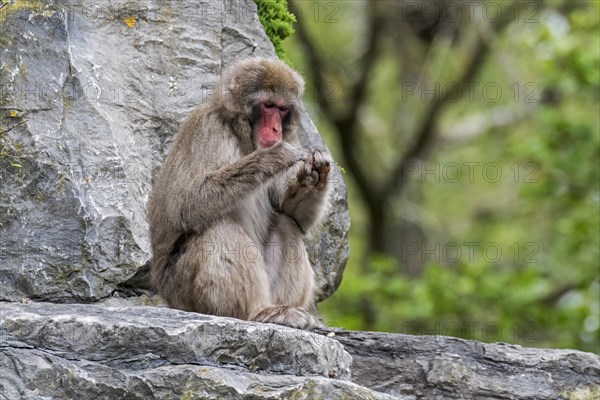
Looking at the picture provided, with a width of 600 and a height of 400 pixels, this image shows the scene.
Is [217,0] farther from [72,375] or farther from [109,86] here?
[72,375]

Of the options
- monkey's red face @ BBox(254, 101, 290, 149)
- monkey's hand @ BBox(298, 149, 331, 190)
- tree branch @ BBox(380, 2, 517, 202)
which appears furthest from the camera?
tree branch @ BBox(380, 2, 517, 202)

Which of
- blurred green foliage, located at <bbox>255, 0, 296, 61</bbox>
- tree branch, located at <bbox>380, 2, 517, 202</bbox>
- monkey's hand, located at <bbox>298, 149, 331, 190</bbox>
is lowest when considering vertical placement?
monkey's hand, located at <bbox>298, 149, 331, 190</bbox>

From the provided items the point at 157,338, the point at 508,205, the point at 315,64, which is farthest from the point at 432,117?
the point at 157,338

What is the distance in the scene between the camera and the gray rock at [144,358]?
4742 millimetres

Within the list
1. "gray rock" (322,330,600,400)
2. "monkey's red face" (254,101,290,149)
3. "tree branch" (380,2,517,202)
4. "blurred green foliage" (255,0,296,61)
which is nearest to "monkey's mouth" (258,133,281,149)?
→ "monkey's red face" (254,101,290,149)

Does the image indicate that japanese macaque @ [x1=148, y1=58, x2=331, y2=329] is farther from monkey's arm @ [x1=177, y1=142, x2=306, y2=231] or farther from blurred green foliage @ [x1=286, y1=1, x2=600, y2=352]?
blurred green foliage @ [x1=286, y1=1, x2=600, y2=352]

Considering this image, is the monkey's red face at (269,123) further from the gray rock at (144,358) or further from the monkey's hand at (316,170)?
the gray rock at (144,358)

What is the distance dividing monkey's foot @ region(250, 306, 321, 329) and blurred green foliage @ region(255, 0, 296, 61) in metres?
3.16

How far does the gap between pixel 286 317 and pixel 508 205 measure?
11.3 meters

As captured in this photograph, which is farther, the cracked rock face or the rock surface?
Result: the cracked rock face

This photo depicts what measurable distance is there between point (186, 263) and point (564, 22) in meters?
9.03

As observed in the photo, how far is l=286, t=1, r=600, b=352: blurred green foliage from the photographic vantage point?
40.4 ft

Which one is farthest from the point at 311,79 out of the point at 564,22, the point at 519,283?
the point at 519,283

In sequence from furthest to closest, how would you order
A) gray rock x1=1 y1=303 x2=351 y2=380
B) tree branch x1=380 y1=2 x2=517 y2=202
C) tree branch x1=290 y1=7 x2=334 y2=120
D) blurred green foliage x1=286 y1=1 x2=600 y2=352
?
tree branch x1=380 y1=2 x2=517 y2=202 → tree branch x1=290 y1=7 x2=334 y2=120 → blurred green foliage x1=286 y1=1 x2=600 y2=352 → gray rock x1=1 y1=303 x2=351 y2=380
